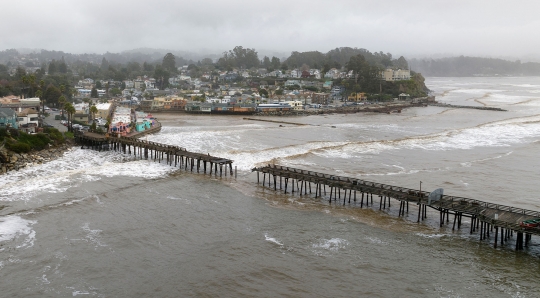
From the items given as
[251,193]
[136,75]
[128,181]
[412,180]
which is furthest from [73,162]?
[136,75]

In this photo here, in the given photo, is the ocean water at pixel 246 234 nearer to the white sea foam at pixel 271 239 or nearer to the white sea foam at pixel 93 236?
the white sea foam at pixel 93 236

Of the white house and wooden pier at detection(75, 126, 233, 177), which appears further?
the white house

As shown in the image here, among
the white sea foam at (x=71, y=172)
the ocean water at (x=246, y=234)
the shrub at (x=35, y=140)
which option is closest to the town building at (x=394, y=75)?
the ocean water at (x=246, y=234)

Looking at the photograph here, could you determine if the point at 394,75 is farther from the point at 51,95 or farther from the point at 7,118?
the point at 7,118

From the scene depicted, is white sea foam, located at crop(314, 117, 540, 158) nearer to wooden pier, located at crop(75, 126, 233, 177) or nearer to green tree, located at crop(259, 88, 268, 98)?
wooden pier, located at crop(75, 126, 233, 177)

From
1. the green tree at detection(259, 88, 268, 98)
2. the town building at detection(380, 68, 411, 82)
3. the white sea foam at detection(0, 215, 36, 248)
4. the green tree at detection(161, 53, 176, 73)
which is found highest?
the green tree at detection(161, 53, 176, 73)

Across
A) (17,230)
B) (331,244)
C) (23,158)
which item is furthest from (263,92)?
(331,244)

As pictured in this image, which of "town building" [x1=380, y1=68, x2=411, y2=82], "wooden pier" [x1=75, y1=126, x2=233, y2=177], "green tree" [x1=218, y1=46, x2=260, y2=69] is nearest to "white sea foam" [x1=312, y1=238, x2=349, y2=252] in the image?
"wooden pier" [x1=75, y1=126, x2=233, y2=177]
